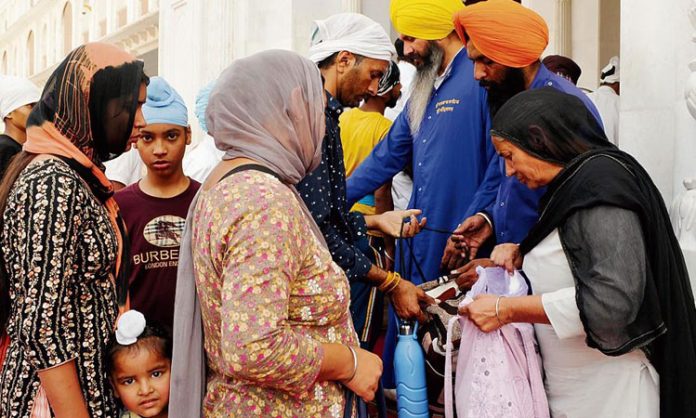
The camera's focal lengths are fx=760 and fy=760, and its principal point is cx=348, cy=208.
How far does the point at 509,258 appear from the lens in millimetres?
2449

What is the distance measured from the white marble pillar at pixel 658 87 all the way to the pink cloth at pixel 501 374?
93 centimetres

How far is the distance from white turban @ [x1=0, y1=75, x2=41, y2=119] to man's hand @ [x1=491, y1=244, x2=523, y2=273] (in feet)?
10.3

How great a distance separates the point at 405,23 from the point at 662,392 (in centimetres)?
208

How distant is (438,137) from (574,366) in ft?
4.71

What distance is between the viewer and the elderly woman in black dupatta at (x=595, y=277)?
2.02m

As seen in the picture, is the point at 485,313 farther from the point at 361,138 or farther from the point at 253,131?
the point at 361,138

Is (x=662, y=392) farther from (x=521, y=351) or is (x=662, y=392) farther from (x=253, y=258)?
(x=253, y=258)

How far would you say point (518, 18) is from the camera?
2.92 meters

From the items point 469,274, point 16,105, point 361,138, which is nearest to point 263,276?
point 469,274

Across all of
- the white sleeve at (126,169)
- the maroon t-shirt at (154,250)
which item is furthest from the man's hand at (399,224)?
the white sleeve at (126,169)

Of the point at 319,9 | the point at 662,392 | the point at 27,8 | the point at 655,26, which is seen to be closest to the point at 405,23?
Result: the point at 655,26

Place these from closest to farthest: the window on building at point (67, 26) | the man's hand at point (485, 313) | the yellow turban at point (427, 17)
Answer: the man's hand at point (485, 313)
the yellow turban at point (427, 17)
the window on building at point (67, 26)

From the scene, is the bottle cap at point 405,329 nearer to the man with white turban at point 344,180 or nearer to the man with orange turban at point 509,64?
the man with white turban at point 344,180

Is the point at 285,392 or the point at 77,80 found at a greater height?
the point at 77,80
